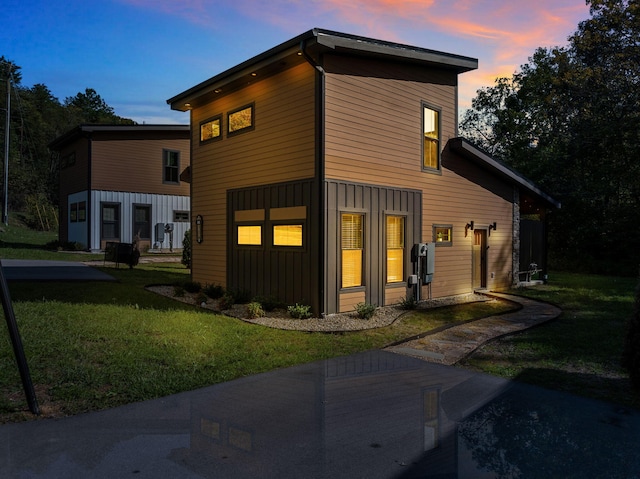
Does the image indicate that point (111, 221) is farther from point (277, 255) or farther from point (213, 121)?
point (277, 255)

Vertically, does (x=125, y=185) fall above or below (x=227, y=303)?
above

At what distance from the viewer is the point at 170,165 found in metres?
25.6

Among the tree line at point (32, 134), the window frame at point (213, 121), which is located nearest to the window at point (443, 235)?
the window frame at point (213, 121)

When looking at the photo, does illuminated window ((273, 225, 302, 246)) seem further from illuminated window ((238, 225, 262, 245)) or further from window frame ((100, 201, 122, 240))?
window frame ((100, 201, 122, 240))

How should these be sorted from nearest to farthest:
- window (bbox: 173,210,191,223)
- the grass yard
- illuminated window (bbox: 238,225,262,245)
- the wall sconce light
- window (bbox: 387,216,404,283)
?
the grass yard, window (bbox: 387,216,404,283), illuminated window (bbox: 238,225,262,245), the wall sconce light, window (bbox: 173,210,191,223)

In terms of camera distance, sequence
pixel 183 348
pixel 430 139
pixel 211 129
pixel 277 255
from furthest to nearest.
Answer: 1. pixel 211 129
2. pixel 430 139
3. pixel 277 255
4. pixel 183 348

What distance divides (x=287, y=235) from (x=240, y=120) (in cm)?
355

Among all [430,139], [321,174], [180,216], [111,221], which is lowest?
[111,221]

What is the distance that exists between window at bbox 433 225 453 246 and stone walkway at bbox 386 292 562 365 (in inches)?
105

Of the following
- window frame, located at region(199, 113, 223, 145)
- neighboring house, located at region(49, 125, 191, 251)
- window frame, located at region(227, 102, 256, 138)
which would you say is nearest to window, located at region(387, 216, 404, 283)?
window frame, located at region(227, 102, 256, 138)

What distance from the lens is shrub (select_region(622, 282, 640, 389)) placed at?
504 centimetres

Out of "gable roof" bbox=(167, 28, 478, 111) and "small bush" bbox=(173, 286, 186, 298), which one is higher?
"gable roof" bbox=(167, 28, 478, 111)

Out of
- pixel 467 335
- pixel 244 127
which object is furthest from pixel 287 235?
pixel 467 335

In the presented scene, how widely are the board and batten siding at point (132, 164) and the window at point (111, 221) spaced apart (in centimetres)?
98
